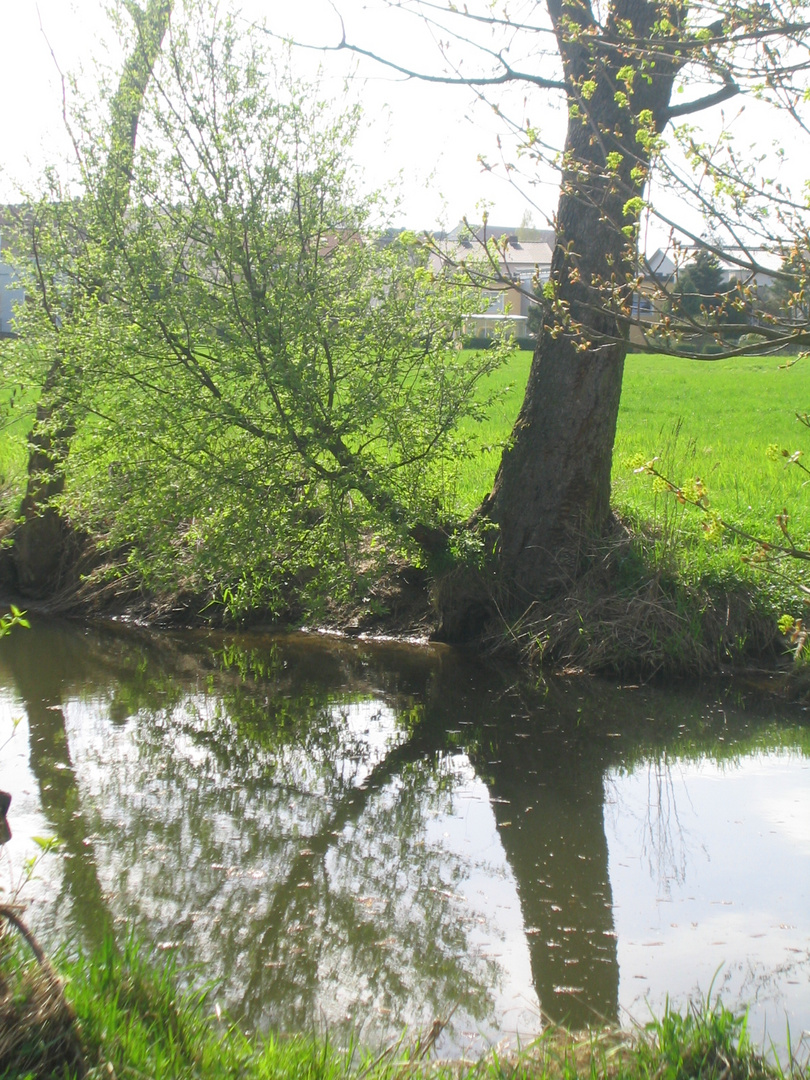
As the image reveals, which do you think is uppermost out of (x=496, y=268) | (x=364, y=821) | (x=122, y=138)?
(x=122, y=138)

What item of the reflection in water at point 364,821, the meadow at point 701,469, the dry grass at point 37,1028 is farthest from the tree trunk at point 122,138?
the dry grass at point 37,1028

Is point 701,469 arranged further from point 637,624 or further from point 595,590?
point 637,624

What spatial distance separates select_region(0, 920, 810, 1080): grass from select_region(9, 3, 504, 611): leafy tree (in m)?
4.61

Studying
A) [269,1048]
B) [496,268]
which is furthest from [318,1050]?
[496,268]

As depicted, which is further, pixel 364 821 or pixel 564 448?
pixel 564 448

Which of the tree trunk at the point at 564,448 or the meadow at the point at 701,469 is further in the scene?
the meadow at the point at 701,469

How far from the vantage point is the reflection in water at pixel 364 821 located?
3.88 m

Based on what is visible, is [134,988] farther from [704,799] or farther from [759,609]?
[759,609]

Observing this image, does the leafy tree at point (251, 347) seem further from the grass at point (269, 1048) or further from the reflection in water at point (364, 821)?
the grass at point (269, 1048)

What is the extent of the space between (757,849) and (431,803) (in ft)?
5.92

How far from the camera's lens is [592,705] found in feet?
24.5

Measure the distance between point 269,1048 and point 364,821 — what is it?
2418mm

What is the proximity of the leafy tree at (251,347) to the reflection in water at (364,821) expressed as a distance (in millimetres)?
1254

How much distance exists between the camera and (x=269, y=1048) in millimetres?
3070
